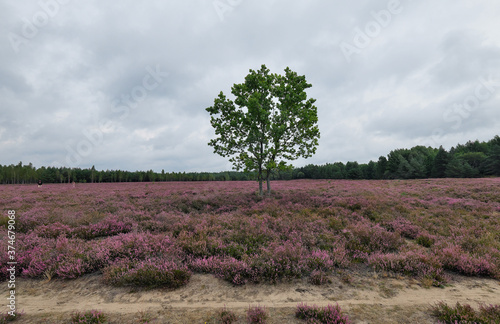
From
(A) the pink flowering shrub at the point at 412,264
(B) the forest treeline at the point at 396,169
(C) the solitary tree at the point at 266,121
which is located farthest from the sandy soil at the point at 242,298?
(B) the forest treeline at the point at 396,169

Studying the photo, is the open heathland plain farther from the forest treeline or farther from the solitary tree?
the forest treeline

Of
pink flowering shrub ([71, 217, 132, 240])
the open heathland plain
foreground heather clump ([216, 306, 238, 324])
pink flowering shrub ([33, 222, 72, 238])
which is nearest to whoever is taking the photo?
foreground heather clump ([216, 306, 238, 324])

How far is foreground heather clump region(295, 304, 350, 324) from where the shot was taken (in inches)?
142

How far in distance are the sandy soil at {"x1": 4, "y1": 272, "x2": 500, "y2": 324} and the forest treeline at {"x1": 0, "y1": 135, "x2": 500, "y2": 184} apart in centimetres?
3235

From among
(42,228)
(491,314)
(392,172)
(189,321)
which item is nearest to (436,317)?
(491,314)

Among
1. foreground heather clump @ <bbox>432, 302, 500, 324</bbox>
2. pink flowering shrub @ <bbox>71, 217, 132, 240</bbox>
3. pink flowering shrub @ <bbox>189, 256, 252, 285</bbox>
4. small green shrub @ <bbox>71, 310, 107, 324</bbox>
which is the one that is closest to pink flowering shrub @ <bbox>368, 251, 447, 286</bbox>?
foreground heather clump @ <bbox>432, 302, 500, 324</bbox>

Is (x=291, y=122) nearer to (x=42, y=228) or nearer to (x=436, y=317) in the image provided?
(x=436, y=317)

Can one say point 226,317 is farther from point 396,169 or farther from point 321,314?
point 396,169

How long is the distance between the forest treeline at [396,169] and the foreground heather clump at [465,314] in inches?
1307

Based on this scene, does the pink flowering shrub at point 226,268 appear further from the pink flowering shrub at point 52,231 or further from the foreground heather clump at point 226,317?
the pink flowering shrub at point 52,231

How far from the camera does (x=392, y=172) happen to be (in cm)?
6812

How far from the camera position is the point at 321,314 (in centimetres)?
376

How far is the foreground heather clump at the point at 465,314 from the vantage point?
11.7 feet

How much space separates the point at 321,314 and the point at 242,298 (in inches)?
66.7
